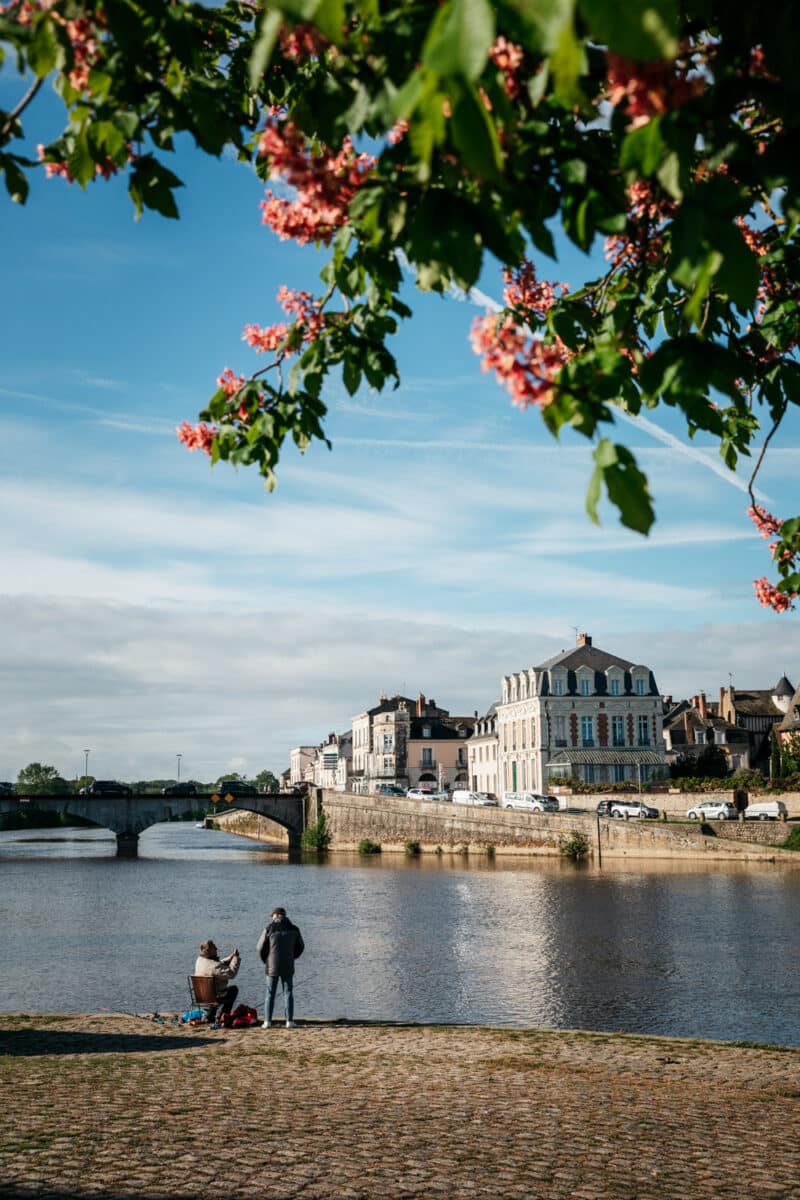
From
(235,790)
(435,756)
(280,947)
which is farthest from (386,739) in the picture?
(280,947)

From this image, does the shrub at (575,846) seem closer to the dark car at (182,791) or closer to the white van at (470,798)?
the white van at (470,798)

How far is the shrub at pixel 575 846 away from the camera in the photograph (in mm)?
60559

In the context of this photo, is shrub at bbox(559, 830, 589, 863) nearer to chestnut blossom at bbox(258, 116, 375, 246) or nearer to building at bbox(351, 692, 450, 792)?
building at bbox(351, 692, 450, 792)

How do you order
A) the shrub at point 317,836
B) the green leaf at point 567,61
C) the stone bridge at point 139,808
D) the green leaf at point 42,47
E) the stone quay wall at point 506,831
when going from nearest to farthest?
the green leaf at point 567,61, the green leaf at point 42,47, the stone quay wall at point 506,831, the stone bridge at point 139,808, the shrub at point 317,836

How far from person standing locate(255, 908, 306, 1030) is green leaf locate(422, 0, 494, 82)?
595 inches

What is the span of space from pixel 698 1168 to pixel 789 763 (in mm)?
61646

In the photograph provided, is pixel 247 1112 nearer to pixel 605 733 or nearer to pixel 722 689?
pixel 605 733

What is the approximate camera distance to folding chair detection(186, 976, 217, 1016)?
16.4m

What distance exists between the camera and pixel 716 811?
199ft

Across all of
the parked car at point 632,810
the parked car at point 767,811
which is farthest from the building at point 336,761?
the parked car at point 767,811

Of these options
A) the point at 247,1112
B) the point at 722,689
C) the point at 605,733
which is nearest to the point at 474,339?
the point at 247,1112

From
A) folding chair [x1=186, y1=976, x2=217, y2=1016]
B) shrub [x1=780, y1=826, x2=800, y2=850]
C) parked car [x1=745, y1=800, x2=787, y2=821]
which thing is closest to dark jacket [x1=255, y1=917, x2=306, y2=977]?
folding chair [x1=186, y1=976, x2=217, y2=1016]

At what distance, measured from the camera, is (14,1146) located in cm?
791

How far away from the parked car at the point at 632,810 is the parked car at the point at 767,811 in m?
5.55
